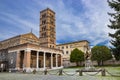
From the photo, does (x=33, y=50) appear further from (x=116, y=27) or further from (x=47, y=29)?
(x=116, y=27)

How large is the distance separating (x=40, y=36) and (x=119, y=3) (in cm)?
3657

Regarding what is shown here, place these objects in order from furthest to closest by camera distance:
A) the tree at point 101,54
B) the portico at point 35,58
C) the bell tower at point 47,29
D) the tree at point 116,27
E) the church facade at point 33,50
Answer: the tree at point 101,54, the bell tower at point 47,29, the church facade at point 33,50, the portico at point 35,58, the tree at point 116,27

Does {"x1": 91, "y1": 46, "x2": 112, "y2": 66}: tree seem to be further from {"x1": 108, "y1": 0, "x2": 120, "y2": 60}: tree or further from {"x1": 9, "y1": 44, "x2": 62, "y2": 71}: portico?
{"x1": 108, "y1": 0, "x2": 120, "y2": 60}: tree

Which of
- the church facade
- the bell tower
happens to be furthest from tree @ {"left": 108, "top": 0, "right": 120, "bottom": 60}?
the bell tower

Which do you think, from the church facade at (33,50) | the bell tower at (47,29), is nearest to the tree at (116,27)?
the church facade at (33,50)

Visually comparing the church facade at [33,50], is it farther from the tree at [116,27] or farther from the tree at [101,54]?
the tree at [116,27]

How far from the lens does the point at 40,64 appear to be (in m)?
44.1

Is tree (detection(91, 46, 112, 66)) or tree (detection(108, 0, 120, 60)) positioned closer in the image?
tree (detection(108, 0, 120, 60))

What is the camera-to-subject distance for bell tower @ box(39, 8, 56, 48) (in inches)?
1986

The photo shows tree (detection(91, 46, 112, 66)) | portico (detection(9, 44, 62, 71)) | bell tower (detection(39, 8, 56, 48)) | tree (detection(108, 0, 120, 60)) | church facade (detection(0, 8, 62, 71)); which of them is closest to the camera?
tree (detection(108, 0, 120, 60))

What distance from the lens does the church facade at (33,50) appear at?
38031mm

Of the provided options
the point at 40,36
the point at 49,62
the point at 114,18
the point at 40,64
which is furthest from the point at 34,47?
the point at 114,18

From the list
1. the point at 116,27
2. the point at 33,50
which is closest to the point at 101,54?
the point at 33,50

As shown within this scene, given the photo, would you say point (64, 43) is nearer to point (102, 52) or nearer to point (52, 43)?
point (52, 43)
